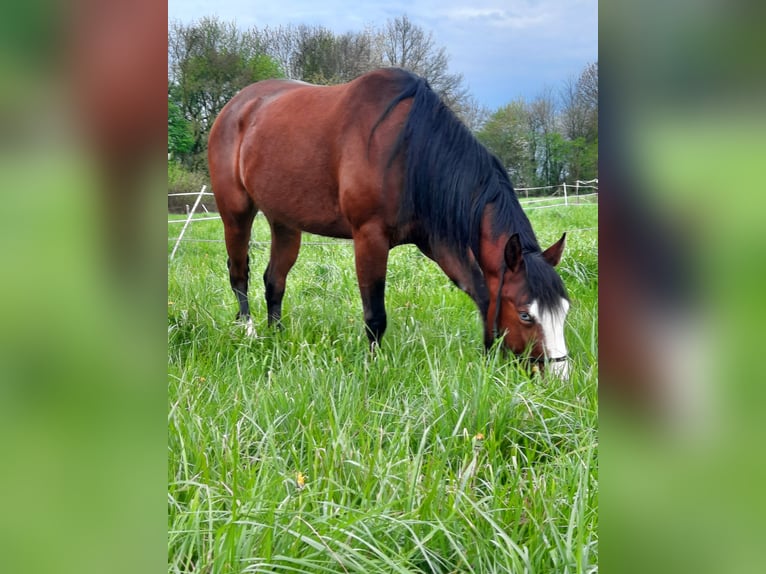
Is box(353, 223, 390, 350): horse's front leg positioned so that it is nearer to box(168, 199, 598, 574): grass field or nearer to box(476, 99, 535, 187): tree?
box(168, 199, 598, 574): grass field

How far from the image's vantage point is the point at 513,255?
1285mm

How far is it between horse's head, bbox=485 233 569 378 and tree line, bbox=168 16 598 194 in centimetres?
18

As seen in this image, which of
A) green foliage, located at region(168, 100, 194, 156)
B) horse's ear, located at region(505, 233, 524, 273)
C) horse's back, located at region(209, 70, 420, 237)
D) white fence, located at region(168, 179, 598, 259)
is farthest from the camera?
horse's back, located at region(209, 70, 420, 237)

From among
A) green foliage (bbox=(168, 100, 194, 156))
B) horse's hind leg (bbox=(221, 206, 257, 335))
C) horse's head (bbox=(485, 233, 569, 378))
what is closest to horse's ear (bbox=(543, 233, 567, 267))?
horse's head (bbox=(485, 233, 569, 378))

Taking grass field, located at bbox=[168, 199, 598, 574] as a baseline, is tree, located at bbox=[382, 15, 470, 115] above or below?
above

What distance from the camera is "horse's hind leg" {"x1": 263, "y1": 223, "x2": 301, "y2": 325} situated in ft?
6.02

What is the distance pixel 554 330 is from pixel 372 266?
65cm

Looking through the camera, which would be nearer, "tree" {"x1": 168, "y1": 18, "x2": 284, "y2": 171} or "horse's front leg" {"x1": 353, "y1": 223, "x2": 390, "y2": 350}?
"tree" {"x1": 168, "y1": 18, "x2": 284, "y2": 171}

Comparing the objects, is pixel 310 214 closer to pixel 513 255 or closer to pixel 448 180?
pixel 448 180

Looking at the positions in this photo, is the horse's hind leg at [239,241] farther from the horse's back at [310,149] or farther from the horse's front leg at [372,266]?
the horse's front leg at [372,266]

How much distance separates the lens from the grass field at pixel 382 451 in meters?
0.55
